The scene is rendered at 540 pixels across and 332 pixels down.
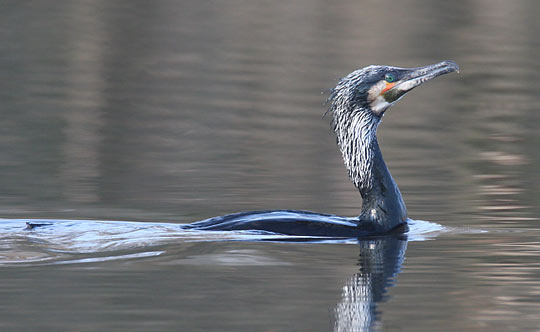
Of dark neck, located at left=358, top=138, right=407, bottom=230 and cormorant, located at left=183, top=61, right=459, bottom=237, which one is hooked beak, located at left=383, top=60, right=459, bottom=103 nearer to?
cormorant, located at left=183, top=61, right=459, bottom=237

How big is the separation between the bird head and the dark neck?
1.04 ft

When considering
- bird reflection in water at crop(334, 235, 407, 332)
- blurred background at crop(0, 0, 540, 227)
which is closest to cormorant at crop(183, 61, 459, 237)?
bird reflection in water at crop(334, 235, 407, 332)

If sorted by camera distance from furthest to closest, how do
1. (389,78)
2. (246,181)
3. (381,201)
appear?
(246,181) → (389,78) → (381,201)

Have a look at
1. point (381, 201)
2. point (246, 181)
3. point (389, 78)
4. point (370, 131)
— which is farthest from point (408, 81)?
point (246, 181)

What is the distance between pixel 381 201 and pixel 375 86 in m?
0.89

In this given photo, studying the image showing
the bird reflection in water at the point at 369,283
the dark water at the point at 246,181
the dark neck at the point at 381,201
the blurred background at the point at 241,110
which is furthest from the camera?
the blurred background at the point at 241,110

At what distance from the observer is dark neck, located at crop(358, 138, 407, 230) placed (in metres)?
8.57

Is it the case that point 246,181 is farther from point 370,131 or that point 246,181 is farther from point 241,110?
point 241,110

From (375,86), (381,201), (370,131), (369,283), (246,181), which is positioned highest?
(375,86)

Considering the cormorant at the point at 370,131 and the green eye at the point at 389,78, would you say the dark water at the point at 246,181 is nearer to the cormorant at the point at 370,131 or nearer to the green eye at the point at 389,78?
the cormorant at the point at 370,131

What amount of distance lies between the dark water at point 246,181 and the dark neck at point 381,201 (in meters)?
0.28

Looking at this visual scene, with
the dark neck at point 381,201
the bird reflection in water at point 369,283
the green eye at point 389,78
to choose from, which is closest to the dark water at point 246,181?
the bird reflection in water at point 369,283

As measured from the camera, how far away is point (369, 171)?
8.71m

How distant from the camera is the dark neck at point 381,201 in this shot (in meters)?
8.57
